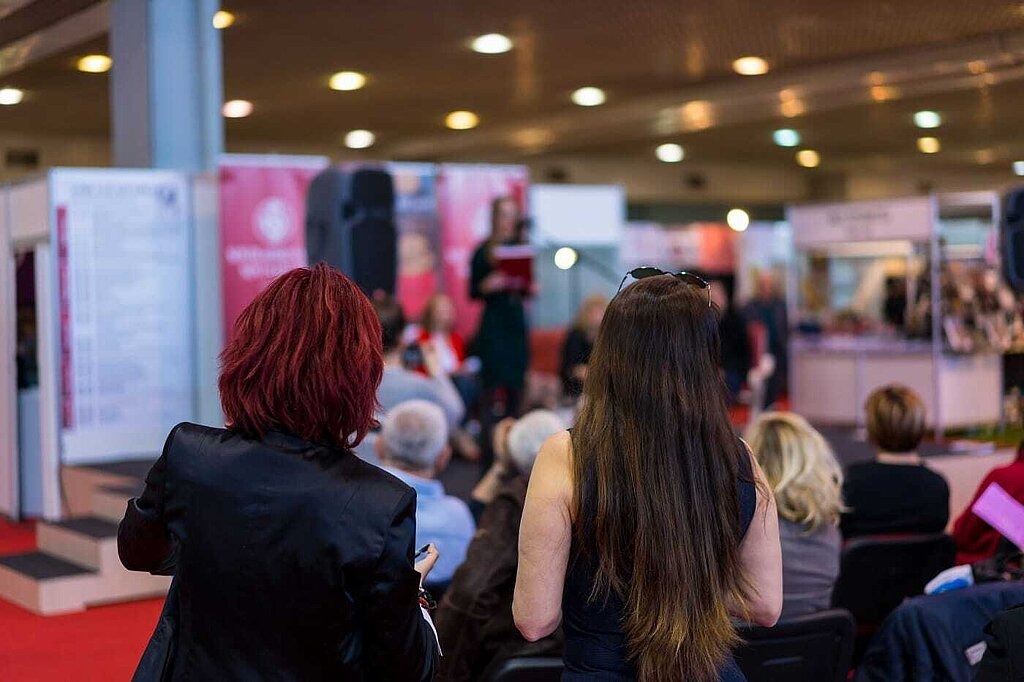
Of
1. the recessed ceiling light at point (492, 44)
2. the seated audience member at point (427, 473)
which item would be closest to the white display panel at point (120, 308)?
the recessed ceiling light at point (492, 44)

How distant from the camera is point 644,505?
1851 mm

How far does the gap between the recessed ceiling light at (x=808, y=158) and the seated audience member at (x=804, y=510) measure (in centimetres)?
1309

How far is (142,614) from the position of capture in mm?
5355

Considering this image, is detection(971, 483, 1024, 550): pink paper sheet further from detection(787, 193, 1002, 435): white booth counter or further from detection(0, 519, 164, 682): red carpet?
detection(787, 193, 1002, 435): white booth counter

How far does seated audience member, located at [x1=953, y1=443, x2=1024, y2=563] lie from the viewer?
3.90 m

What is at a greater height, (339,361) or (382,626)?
(339,361)

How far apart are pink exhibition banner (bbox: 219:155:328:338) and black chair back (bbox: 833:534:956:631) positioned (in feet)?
13.1


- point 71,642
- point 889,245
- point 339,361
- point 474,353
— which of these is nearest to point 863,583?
point 339,361

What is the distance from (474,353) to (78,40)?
3.27 meters

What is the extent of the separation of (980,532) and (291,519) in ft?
9.87

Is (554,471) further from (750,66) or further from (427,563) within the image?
(750,66)

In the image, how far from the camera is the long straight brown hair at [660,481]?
1855 millimetres

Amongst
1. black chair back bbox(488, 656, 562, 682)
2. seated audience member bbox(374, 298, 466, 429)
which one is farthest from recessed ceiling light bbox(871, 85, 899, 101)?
black chair back bbox(488, 656, 562, 682)

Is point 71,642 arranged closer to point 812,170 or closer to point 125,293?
point 125,293
